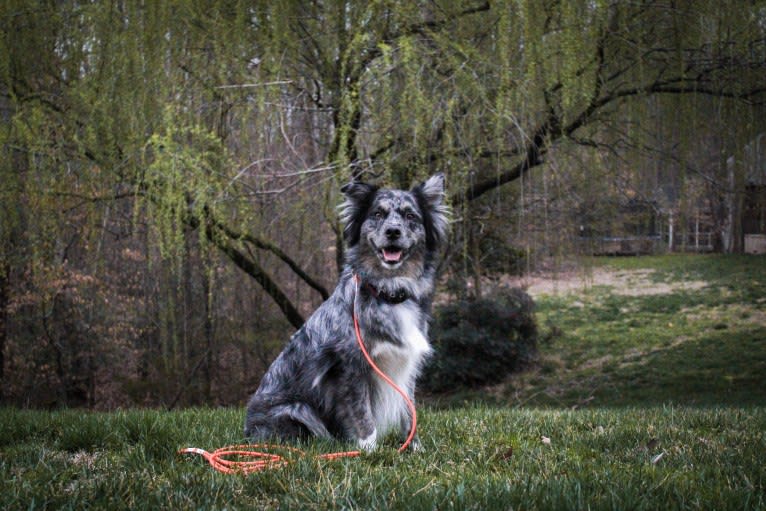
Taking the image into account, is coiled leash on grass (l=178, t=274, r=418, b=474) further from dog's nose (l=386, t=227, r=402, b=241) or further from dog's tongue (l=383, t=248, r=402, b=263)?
dog's nose (l=386, t=227, r=402, b=241)

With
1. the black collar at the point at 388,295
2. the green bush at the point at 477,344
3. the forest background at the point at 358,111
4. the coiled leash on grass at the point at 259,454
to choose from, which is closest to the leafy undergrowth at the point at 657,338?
the green bush at the point at 477,344

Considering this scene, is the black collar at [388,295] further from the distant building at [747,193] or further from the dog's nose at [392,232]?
the distant building at [747,193]

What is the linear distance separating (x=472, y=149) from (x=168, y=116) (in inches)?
93.8

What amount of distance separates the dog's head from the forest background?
80 centimetres

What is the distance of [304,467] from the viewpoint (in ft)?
10.2

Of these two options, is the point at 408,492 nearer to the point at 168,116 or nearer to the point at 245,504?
the point at 245,504

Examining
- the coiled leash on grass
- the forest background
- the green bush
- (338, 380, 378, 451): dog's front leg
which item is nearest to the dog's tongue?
the coiled leash on grass

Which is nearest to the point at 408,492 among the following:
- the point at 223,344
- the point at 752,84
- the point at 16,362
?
the point at 752,84

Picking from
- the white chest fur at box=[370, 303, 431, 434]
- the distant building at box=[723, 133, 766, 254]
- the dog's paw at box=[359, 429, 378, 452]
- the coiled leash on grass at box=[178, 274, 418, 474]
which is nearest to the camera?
the coiled leash on grass at box=[178, 274, 418, 474]

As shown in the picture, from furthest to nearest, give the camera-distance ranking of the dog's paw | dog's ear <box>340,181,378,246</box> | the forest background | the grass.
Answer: the forest background, dog's ear <box>340,181,378,246</box>, the dog's paw, the grass

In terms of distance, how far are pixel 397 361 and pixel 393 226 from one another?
0.75 metres

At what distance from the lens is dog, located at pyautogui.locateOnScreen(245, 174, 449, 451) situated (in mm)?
3850

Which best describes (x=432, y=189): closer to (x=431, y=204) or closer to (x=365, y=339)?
(x=431, y=204)

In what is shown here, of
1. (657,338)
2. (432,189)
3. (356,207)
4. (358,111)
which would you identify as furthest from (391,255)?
(657,338)
